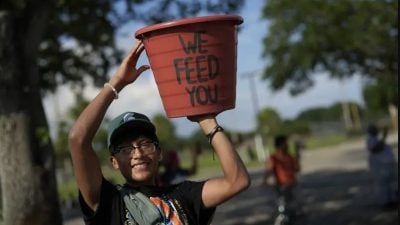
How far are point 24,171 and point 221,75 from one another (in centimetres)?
404

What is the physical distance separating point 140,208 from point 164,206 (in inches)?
3.4

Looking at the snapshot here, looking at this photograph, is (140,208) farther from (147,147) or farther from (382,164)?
(382,164)

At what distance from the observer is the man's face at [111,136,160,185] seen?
2.48m

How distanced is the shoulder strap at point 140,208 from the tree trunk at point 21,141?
3.73 meters

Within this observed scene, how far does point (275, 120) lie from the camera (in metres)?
59.7

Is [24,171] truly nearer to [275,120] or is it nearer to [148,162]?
[148,162]

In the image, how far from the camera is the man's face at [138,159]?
248 centimetres

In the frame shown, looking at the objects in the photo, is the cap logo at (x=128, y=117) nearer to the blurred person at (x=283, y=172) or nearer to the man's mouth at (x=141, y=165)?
the man's mouth at (x=141, y=165)

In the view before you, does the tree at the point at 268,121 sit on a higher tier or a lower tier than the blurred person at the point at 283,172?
lower

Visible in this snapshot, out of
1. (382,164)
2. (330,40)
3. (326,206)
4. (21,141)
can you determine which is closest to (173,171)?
(21,141)

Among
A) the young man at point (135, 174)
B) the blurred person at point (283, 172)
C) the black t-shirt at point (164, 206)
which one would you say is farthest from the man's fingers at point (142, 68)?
the blurred person at point (283, 172)

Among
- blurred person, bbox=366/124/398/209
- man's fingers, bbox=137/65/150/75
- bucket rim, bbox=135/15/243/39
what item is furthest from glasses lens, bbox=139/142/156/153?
blurred person, bbox=366/124/398/209

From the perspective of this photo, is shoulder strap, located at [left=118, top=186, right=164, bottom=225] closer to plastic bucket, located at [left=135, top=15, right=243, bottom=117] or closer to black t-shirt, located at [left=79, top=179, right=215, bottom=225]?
black t-shirt, located at [left=79, top=179, right=215, bottom=225]

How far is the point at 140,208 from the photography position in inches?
95.0
